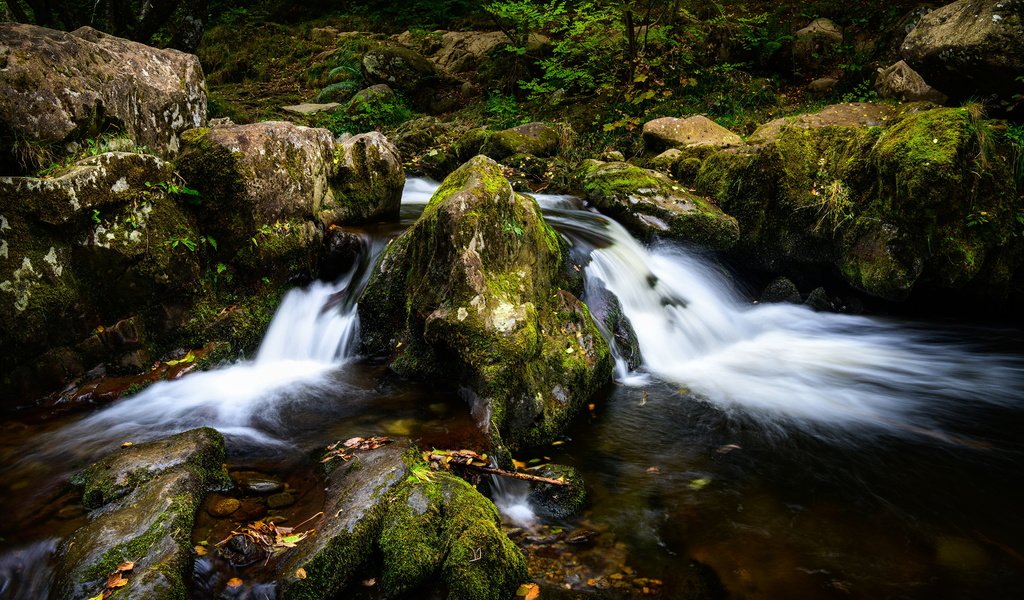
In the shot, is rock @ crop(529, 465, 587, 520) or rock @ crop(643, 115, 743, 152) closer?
rock @ crop(529, 465, 587, 520)

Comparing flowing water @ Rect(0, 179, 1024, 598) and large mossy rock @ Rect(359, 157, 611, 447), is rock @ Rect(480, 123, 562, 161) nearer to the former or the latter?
flowing water @ Rect(0, 179, 1024, 598)

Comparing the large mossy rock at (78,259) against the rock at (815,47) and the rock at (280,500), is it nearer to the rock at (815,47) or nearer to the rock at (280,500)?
the rock at (280,500)

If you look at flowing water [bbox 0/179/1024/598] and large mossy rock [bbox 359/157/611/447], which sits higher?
large mossy rock [bbox 359/157/611/447]

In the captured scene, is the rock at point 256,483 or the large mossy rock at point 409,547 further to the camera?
the rock at point 256,483

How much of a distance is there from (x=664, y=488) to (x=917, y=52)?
300 inches

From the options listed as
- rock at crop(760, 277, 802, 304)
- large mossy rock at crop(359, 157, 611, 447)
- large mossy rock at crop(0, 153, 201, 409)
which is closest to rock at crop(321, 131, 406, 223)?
large mossy rock at crop(359, 157, 611, 447)

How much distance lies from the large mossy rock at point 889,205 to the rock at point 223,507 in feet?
23.4

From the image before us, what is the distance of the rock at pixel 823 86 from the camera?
471 inches

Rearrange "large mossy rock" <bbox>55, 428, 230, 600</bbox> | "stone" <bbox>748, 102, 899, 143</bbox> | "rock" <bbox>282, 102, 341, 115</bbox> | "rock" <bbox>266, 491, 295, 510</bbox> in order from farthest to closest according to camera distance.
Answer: "rock" <bbox>282, 102, 341, 115</bbox> → "stone" <bbox>748, 102, 899, 143</bbox> → "rock" <bbox>266, 491, 295, 510</bbox> → "large mossy rock" <bbox>55, 428, 230, 600</bbox>

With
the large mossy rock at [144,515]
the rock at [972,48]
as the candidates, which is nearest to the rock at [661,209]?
the rock at [972,48]

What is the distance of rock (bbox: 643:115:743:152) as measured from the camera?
9.92 meters

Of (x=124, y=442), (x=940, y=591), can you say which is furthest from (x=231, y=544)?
(x=940, y=591)

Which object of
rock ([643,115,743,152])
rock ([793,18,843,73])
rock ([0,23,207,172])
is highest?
rock ([793,18,843,73])

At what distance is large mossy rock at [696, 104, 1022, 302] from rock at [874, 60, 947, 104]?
304 centimetres
